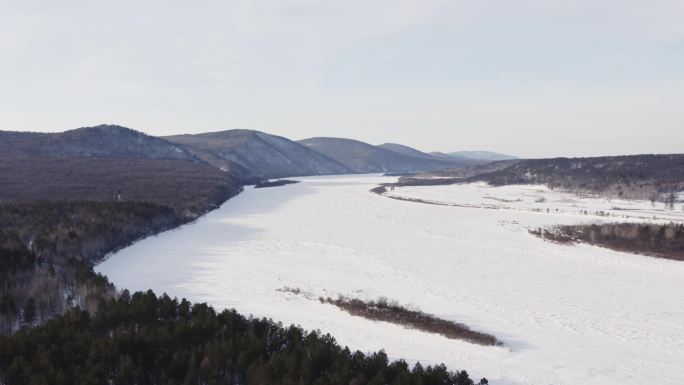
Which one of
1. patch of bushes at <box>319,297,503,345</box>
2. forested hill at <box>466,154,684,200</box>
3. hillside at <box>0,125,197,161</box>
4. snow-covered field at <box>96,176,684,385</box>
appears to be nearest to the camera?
snow-covered field at <box>96,176,684,385</box>

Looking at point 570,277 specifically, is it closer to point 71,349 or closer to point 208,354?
point 208,354

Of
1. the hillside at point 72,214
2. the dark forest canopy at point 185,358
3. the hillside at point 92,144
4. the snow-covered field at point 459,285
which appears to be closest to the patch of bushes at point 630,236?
the snow-covered field at point 459,285

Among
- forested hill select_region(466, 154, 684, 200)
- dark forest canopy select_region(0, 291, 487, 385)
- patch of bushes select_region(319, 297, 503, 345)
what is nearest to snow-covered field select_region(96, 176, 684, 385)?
patch of bushes select_region(319, 297, 503, 345)

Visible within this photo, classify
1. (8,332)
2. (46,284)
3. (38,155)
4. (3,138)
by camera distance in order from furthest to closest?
(3,138)
(38,155)
(46,284)
(8,332)

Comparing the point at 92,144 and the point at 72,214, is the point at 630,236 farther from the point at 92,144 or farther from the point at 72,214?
the point at 92,144

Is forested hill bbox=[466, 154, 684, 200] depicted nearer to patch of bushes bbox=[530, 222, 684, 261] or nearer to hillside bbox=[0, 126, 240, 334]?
patch of bushes bbox=[530, 222, 684, 261]

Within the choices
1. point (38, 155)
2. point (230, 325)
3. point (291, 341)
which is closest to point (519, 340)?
point (291, 341)
